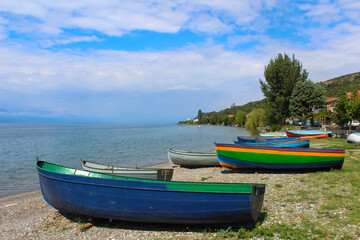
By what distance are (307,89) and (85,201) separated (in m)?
46.5

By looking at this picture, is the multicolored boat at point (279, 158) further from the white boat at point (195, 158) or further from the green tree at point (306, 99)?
the green tree at point (306, 99)

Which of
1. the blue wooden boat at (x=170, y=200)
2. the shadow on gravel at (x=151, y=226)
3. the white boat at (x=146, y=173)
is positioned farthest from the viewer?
the white boat at (x=146, y=173)

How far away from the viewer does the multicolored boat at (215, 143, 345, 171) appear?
13406 mm

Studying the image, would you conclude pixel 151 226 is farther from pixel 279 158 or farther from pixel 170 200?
pixel 279 158

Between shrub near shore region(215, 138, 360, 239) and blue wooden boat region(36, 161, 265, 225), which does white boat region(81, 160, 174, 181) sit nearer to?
blue wooden boat region(36, 161, 265, 225)

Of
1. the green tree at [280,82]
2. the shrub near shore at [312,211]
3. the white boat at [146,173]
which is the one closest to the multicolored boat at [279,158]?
the shrub near shore at [312,211]

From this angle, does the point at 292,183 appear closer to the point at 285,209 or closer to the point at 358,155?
the point at 285,209

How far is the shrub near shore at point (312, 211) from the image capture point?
641 centimetres

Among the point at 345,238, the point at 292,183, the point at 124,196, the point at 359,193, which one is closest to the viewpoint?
the point at 345,238

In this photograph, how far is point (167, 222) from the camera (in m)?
7.32

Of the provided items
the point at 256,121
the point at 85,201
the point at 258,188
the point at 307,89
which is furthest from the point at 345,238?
the point at 256,121

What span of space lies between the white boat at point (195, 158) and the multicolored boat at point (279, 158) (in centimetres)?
489

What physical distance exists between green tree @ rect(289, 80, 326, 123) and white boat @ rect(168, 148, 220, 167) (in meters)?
32.7

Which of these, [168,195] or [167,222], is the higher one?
[168,195]
